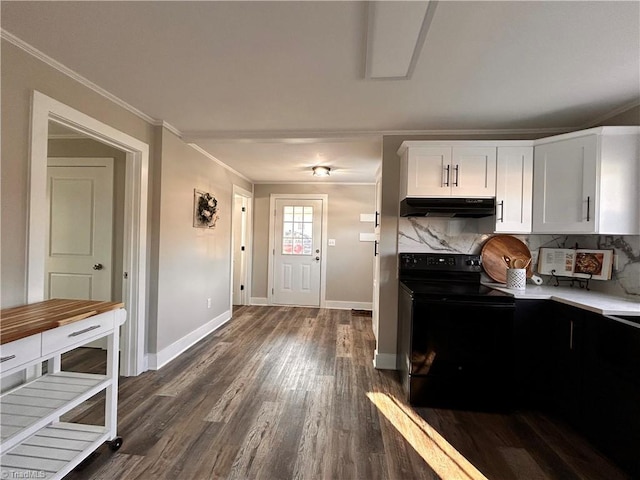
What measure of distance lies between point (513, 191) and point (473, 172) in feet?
1.22

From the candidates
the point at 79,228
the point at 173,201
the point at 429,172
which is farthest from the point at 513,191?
the point at 79,228

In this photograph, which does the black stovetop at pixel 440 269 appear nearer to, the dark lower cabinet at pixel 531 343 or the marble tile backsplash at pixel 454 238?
the marble tile backsplash at pixel 454 238

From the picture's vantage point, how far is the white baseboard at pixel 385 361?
2.79m

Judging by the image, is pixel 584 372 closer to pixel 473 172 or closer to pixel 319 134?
pixel 473 172

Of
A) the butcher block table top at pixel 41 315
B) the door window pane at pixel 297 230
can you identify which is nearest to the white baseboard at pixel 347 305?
the door window pane at pixel 297 230

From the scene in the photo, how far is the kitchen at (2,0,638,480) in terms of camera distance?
63.0 inches

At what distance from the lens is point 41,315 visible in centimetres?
142

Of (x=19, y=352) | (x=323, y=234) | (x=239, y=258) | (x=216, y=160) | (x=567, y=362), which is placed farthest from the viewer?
(x=239, y=258)

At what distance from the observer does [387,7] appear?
4.23 ft

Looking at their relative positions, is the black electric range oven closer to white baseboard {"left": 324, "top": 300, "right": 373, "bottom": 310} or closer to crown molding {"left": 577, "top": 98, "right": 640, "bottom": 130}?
crown molding {"left": 577, "top": 98, "right": 640, "bottom": 130}

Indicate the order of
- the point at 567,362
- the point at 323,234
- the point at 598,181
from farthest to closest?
the point at 323,234 → the point at 598,181 → the point at 567,362

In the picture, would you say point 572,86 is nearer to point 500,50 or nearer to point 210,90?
point 500,50

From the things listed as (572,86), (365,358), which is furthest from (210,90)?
(365,358)

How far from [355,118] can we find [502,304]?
6.20ft
